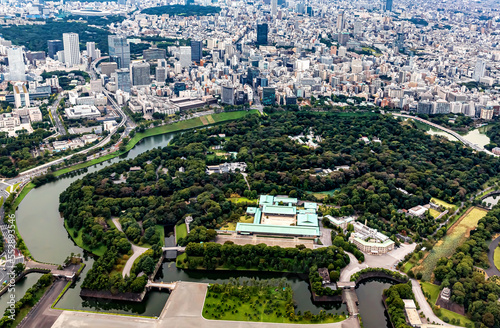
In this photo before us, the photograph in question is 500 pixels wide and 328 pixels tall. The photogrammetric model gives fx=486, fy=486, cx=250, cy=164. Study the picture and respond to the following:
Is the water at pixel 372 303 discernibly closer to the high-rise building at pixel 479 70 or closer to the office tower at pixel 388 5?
the high-rise building at pixel 479 70

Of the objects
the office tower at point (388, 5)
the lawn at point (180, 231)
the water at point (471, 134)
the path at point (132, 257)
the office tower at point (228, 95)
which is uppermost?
the office tower at point (388, 5)

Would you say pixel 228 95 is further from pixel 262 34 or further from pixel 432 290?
pixel 262 34

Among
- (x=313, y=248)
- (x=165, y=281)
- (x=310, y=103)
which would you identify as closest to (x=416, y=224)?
(x=313, y=248)

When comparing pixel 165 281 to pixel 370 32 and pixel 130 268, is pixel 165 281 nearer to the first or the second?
pixel 130 268

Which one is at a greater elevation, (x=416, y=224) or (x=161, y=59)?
A: (x=161, y=59)

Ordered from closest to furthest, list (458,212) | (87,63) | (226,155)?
(458,212) < (226,155) < (87,63)

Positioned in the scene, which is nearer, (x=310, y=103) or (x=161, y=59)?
(x=310, y=103)

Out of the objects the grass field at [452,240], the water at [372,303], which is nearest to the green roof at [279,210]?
the water at [372,303]

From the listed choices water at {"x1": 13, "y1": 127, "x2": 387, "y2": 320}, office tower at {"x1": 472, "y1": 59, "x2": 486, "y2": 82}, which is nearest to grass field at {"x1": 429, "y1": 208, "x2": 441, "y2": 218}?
water at {"x1": 13, "y1": 127, "x2": 387, "y2": 320}
